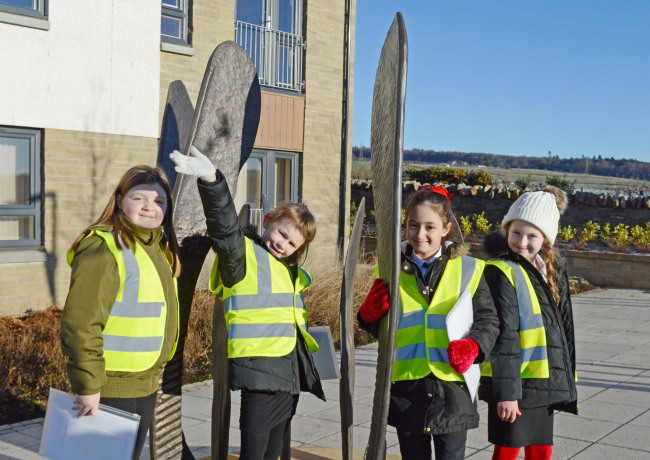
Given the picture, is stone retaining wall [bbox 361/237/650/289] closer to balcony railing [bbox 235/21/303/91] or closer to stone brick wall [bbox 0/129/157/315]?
balcony railing [bbox 235/21/303/91]

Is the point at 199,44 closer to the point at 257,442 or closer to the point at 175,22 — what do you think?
the point at 175,22

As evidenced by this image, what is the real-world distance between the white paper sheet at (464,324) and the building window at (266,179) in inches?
364

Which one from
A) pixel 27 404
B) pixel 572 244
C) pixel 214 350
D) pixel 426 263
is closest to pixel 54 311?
pixel 27 404

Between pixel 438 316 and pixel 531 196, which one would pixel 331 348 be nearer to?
pixel 438 316

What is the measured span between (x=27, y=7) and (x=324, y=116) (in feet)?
18.2

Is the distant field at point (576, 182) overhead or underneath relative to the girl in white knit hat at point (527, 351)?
overhead

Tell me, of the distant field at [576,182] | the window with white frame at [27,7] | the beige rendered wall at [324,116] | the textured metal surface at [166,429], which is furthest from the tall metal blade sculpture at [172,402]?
the distant field at [576,182]

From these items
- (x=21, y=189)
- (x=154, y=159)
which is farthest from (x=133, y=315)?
(x=154, y=159)

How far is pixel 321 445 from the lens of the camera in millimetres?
4766

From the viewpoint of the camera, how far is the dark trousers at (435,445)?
2.97 meters

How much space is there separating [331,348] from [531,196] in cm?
121

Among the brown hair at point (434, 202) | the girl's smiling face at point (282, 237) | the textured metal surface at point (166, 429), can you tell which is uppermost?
the brown hair at point (434, 202)

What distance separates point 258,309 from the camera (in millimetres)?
3086

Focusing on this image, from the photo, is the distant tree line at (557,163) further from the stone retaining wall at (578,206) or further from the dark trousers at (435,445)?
the dark trousers at (435,445)
